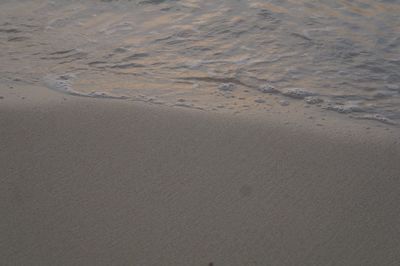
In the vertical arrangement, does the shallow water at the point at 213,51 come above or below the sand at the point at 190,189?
above

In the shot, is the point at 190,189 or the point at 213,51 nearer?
the point at 190,189

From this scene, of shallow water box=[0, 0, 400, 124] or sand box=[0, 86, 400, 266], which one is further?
shallow water box=[0, 0, 400, 124]

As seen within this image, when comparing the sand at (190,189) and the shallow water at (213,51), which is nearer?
the sand at (190,189)

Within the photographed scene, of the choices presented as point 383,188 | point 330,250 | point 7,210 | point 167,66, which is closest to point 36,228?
point 7,210

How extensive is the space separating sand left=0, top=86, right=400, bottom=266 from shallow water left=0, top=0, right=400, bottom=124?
46cm

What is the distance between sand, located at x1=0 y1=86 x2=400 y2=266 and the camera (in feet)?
7.50

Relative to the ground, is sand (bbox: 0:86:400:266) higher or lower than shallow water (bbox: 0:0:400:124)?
lower

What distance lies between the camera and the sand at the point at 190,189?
2.29 metres

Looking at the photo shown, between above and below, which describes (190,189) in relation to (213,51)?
below

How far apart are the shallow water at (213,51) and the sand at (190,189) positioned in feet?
1.51

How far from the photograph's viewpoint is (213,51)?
4.64 meters

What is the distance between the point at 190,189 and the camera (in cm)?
265

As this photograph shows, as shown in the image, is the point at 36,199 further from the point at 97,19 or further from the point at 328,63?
the point at 97,19

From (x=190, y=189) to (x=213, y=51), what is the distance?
7.25 feet
